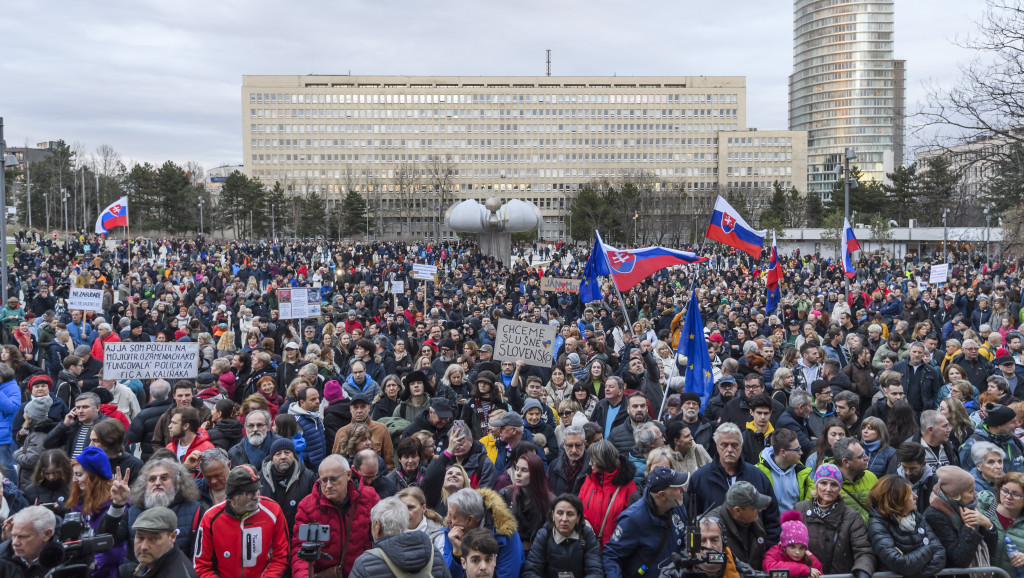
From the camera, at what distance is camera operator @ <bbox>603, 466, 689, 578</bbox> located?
4.71m

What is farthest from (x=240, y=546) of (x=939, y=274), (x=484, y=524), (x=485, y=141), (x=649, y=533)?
(x=485, y=141)

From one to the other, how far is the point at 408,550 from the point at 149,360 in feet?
20.9

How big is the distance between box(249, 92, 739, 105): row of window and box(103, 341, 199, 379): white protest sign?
4667 inches

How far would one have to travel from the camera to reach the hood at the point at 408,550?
3867 millimetres

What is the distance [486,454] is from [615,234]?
79.2 m

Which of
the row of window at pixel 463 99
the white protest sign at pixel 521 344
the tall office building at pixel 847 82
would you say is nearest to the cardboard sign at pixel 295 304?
the white protest sign at pixel 521 344

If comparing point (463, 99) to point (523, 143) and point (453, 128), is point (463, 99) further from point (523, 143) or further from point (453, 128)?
point (523, 143)

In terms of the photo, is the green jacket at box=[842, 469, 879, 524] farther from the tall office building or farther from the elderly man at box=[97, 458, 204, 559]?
the tall office building

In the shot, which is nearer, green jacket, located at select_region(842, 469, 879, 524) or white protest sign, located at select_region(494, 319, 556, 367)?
green jacket, located at select_region(842, 469, 879, 524)

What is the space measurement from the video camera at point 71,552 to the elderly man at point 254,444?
83.9 inches

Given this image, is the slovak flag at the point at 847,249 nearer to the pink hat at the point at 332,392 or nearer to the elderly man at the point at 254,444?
the pink hat at the point at 332,392

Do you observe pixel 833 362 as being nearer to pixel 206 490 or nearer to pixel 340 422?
pixel 340 422

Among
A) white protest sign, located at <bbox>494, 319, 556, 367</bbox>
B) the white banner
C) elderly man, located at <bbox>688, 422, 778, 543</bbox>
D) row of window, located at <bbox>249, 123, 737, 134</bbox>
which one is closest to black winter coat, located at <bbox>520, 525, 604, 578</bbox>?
elderly man, located at <bbox>688, 422, 778, 543</bbox>

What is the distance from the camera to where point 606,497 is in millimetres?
5266
